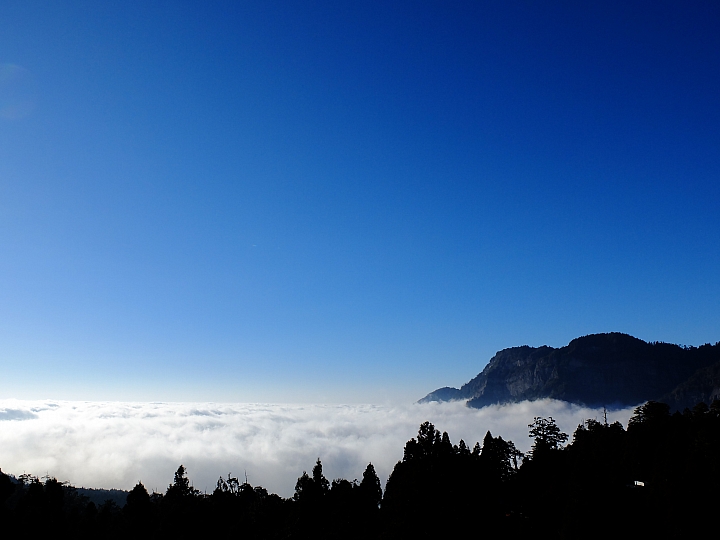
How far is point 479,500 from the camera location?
39344 millimetres

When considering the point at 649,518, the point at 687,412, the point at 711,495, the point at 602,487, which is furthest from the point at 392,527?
the point at 687,412

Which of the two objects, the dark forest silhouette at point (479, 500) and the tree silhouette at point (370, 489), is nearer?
the dark forest silhouette at point (479, 500)

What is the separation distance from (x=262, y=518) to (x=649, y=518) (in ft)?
136

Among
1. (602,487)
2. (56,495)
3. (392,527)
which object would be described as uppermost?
(602,487)

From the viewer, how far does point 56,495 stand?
63500 millimetres

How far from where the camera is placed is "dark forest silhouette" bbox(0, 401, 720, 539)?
33.6m

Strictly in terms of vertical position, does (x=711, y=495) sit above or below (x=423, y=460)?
below

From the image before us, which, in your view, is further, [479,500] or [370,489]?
[370,489]

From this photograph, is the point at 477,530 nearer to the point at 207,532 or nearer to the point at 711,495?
the point at 711,495

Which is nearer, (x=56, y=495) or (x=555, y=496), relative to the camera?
(x=555, y=496)

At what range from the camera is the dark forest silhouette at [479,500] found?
3362cm

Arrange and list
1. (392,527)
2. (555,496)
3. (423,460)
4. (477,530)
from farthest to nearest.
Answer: (555,496) < (423,460) < (477,530) < (392,527)

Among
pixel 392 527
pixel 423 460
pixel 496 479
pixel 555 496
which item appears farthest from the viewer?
pixel 496 479

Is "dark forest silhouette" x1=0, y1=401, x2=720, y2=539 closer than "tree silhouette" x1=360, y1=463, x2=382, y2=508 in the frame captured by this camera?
Yes
